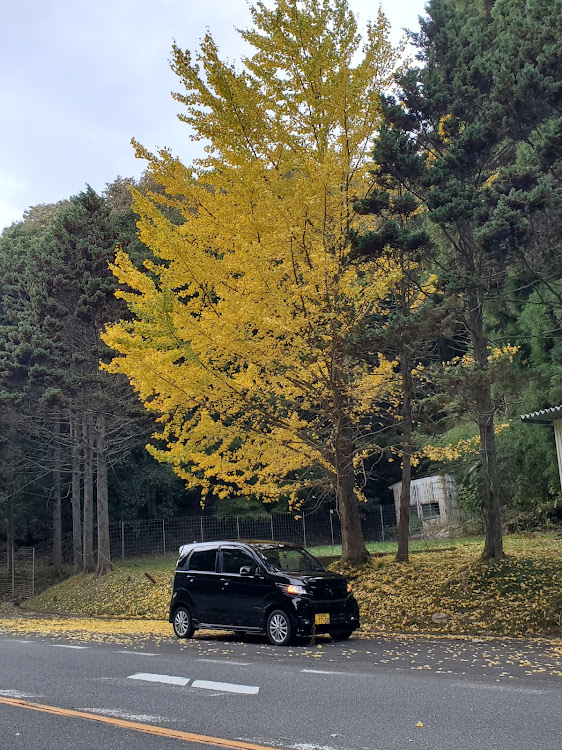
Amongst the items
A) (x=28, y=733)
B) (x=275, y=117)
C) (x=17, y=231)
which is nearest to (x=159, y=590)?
(x=275, y=117)

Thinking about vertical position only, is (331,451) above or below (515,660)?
above

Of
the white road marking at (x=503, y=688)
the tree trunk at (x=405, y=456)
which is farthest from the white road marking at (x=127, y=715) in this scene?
the tree trunk at (x=405, y=456)

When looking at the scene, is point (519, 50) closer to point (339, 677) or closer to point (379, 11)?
point (379, 11)

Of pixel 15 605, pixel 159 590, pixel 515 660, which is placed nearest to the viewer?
pixel 515 660

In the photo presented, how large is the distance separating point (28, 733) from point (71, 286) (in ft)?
69.8

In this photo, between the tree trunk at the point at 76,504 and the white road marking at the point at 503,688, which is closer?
the white road marking at the point at 503,688

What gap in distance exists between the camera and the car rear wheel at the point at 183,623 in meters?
12.0

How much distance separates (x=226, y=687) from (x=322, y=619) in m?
3.80

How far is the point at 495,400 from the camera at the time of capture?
14.2 m

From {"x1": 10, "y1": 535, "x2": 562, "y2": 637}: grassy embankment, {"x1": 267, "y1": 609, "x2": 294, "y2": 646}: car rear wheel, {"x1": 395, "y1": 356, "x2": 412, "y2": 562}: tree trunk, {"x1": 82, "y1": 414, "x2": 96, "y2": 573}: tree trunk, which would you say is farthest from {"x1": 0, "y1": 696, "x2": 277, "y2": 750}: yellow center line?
{"x1": 82, "y1": 414, "x2": 96, "y2": 573}: tree trunk

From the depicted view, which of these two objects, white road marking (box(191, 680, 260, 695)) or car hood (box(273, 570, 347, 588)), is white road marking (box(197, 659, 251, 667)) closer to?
white road marking (box(191, 680, 260, 695))

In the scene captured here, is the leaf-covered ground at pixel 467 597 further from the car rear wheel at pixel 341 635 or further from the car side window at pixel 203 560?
the car side window at pixel 203 560

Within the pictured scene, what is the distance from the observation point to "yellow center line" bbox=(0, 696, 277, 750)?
4852 millimetres

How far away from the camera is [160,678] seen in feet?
24.9
